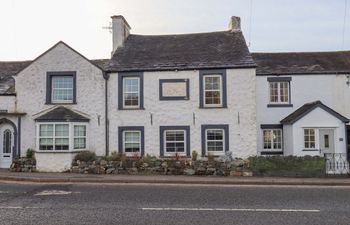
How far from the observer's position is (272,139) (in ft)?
79.4

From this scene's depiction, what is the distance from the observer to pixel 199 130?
21.3 metres

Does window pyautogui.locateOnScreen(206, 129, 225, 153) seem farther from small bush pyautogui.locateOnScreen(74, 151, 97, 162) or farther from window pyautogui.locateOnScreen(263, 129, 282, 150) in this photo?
small bush pyautogui.locateOnScreen(74, 151, 97, 162)

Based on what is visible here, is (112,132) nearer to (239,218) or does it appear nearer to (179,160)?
(179,160)

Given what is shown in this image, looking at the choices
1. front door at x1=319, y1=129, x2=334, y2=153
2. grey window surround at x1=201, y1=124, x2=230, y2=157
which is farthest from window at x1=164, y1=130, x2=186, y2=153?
front door at x1=319, y1=129, x2=334, y2=153

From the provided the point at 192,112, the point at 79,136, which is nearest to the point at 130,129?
the point at 79,136

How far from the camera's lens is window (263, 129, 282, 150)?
79.2 ft

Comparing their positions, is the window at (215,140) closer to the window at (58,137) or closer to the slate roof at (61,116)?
the slate roof at (61,116)

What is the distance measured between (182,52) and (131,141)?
6.44 m

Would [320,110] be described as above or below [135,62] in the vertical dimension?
below

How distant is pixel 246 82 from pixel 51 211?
47.4ft

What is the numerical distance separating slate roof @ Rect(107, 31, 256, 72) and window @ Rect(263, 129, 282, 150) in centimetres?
535

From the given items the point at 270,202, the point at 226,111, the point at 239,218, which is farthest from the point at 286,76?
the point at 239,218

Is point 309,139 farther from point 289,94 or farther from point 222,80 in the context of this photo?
point 222,80

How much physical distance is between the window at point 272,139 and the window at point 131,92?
8.63 meters
